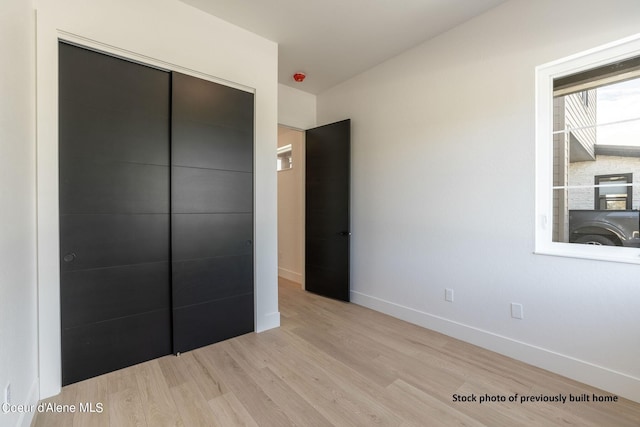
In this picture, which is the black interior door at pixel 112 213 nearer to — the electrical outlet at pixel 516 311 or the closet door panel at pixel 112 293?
the closet door panel at pixel 112 293

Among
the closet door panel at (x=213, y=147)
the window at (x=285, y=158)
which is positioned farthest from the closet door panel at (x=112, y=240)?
the window at (x=285, y=158)

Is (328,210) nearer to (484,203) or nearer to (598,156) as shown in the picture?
(484,203)

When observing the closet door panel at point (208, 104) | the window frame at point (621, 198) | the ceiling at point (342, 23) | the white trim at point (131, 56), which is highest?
the ceiling at point (342, 23)

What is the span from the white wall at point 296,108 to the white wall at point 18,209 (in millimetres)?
2377

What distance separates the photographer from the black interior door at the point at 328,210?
3574 mm

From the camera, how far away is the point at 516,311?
7.46 feet

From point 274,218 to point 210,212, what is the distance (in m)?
0.64

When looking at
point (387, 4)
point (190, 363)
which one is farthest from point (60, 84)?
point (387, 4)

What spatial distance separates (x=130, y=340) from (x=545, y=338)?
3116 millimetres

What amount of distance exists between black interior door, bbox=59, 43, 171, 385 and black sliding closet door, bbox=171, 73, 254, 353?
0.31 feet

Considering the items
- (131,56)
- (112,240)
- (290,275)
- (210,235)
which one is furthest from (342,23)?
(290,275)

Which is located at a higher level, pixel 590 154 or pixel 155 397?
pixel 590 154

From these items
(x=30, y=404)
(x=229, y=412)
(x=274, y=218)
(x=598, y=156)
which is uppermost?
(x=598, y=156)

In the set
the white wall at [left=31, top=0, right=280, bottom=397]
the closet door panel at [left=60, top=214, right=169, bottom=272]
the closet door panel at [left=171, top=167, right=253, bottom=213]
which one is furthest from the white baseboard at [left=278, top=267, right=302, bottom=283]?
the closet door panel at [left=60, top=214, right=169, bottom=272]
